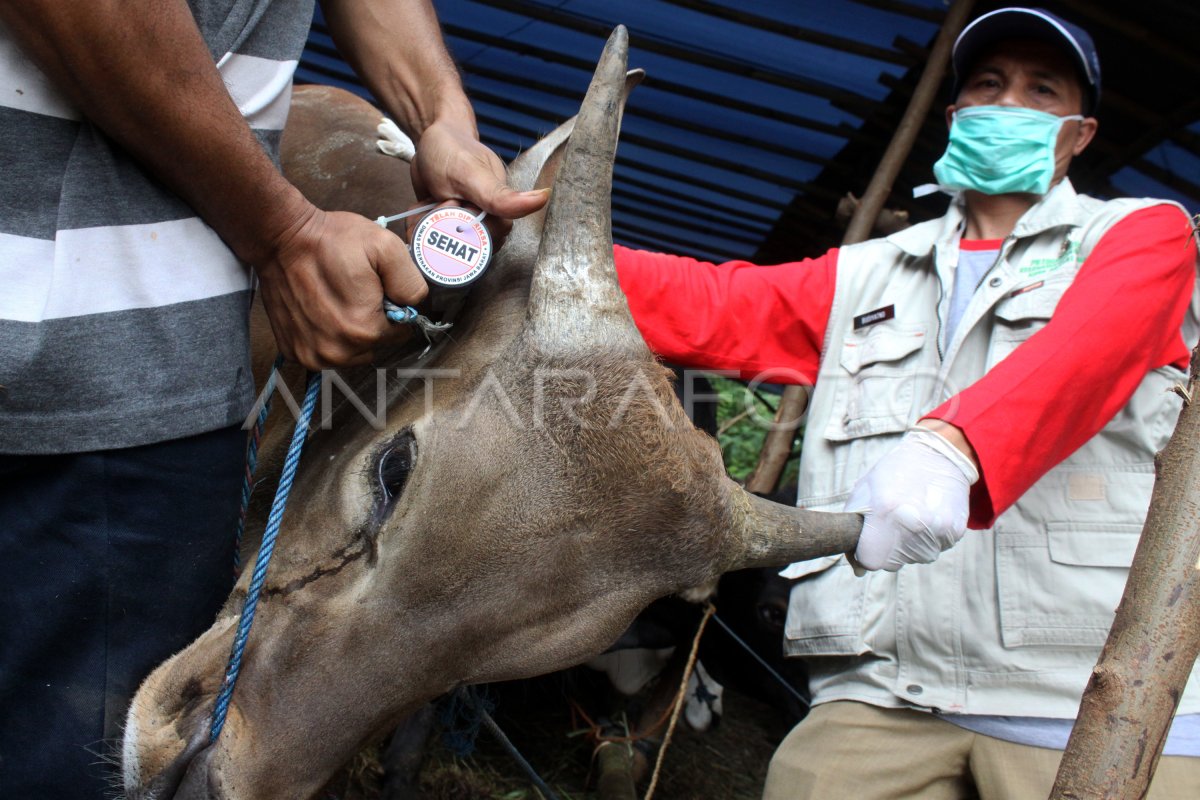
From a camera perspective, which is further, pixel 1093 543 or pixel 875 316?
pixel 875 316

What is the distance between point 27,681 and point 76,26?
1.04 meters

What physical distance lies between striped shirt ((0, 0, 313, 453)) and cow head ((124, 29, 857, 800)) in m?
0.40

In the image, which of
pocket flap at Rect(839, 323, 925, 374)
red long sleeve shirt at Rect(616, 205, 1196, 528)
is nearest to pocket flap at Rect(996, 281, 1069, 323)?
red long sleeve shirt at Rect(616, 205, 1196, 528)

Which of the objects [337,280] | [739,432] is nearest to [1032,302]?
[337,280]

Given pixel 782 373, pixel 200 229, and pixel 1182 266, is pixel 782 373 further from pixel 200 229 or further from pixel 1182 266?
pixel 200 229

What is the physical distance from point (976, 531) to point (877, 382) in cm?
56

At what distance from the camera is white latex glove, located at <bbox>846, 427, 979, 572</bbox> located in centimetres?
229

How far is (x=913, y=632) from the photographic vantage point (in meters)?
2.95

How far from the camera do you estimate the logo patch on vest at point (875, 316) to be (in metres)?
3.34

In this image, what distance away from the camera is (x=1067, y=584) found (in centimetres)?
281

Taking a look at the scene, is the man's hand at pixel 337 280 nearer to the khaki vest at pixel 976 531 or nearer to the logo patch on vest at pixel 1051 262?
the khaki vest at pixel 976 531

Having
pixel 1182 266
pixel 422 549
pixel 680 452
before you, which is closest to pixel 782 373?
pixel 1182 266

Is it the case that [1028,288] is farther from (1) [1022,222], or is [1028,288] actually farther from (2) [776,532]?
(2) [776,532]

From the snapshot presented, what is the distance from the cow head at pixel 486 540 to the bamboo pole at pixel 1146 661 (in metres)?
0.77
